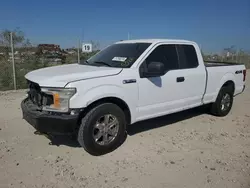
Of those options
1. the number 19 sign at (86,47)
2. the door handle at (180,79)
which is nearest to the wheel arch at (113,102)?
Answer: the door handle at (180,79)

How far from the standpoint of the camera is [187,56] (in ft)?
17.8

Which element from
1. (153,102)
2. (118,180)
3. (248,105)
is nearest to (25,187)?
(118,180)

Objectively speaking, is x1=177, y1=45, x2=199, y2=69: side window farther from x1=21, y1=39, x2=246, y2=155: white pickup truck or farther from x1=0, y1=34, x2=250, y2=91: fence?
x1=0, y1=34, x2=250, y2=91: fence

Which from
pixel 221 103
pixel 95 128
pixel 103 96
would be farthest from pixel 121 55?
pixel 221 103

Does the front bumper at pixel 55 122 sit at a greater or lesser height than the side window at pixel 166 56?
lesser

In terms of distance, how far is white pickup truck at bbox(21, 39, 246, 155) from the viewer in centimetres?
365

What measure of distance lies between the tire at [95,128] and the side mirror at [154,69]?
80 cm

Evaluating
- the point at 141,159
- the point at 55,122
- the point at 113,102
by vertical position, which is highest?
the point at 113,102

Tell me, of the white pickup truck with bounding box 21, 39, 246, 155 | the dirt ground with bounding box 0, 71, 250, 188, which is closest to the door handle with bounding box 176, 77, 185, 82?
the white pickup truck with bounding box 21, 39, 246, 155

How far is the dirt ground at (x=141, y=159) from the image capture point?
330cm

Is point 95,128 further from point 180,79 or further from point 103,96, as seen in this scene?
point 180,79

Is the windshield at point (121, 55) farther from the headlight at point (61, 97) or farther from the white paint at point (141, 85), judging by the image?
the headlight at point (61, 97)

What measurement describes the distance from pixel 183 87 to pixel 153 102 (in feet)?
2.86

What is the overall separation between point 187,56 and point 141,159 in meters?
2.58
